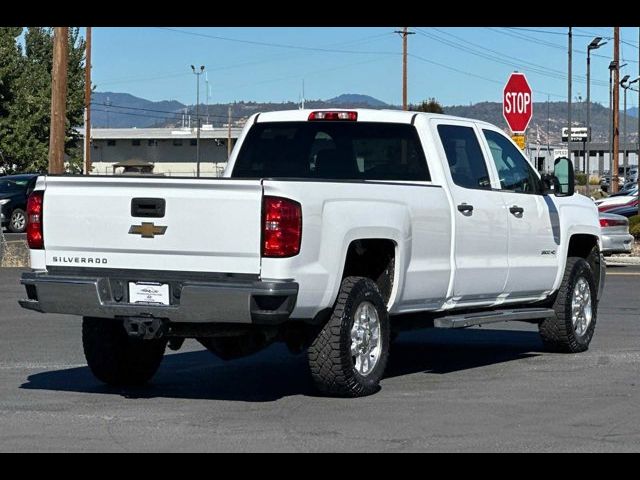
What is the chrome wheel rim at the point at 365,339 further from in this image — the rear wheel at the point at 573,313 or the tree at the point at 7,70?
the tree at the point at 7,70

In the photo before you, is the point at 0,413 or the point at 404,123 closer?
the point at 0,413

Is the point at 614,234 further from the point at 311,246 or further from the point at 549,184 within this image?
the point at 311,246

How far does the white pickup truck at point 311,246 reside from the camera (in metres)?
9.38

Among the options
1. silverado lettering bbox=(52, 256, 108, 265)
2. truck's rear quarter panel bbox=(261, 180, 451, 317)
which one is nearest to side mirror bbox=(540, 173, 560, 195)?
truck's rear quarter panel bbox=(261, 180, 451, 317)

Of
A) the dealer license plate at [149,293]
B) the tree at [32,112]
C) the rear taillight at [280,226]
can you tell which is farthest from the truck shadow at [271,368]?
the tree at [32,112]

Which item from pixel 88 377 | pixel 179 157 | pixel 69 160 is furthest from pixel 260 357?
pixel 179 157

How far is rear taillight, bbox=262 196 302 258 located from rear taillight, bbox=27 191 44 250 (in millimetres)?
1825

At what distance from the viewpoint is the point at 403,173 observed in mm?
11539

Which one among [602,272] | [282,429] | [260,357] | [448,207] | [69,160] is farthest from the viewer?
[69,160]

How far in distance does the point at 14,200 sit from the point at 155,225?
1223 inches

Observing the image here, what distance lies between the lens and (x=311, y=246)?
951 cm

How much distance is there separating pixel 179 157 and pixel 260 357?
372 ft

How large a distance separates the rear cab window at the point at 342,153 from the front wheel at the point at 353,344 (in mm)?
1569
